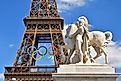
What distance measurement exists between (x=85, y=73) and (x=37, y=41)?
55.0 m

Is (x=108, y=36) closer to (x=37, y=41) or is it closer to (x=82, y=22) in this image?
(x=82, y=22)

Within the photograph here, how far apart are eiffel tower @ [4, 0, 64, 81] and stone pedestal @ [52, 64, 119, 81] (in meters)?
44.8

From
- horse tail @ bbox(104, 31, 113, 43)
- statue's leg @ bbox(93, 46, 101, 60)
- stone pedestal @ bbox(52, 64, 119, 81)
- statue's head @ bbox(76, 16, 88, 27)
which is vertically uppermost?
statue's head @ bbox(76, 16, 88, 27)

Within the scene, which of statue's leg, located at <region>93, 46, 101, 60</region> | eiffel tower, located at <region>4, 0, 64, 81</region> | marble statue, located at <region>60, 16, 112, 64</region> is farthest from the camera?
eiffel tower, located at <region>4, 0, 64, 81</region>

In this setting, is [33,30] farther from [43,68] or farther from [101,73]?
[101,73]

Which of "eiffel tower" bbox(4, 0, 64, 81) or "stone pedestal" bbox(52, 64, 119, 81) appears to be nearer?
"stone pedestal" bbox(52, 64, 119, 81)

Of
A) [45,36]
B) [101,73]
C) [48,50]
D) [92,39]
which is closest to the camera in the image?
[101,73]

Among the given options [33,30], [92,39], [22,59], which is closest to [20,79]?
[22,59]

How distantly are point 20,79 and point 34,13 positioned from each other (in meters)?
12.1

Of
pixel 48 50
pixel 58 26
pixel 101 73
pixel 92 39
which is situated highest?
pixel 58 26

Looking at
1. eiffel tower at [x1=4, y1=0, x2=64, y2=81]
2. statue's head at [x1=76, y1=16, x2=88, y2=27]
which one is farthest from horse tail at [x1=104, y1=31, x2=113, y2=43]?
eiffel tower at [x1=4, y1=0, x2=64, y2=81]

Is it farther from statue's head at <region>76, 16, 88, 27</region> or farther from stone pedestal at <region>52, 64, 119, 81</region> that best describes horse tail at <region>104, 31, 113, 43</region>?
stone pedestal at <region>52, 64, 119, 81</region>

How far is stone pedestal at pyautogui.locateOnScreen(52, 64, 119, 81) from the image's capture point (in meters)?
16.1

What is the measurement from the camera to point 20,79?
63938 mm
